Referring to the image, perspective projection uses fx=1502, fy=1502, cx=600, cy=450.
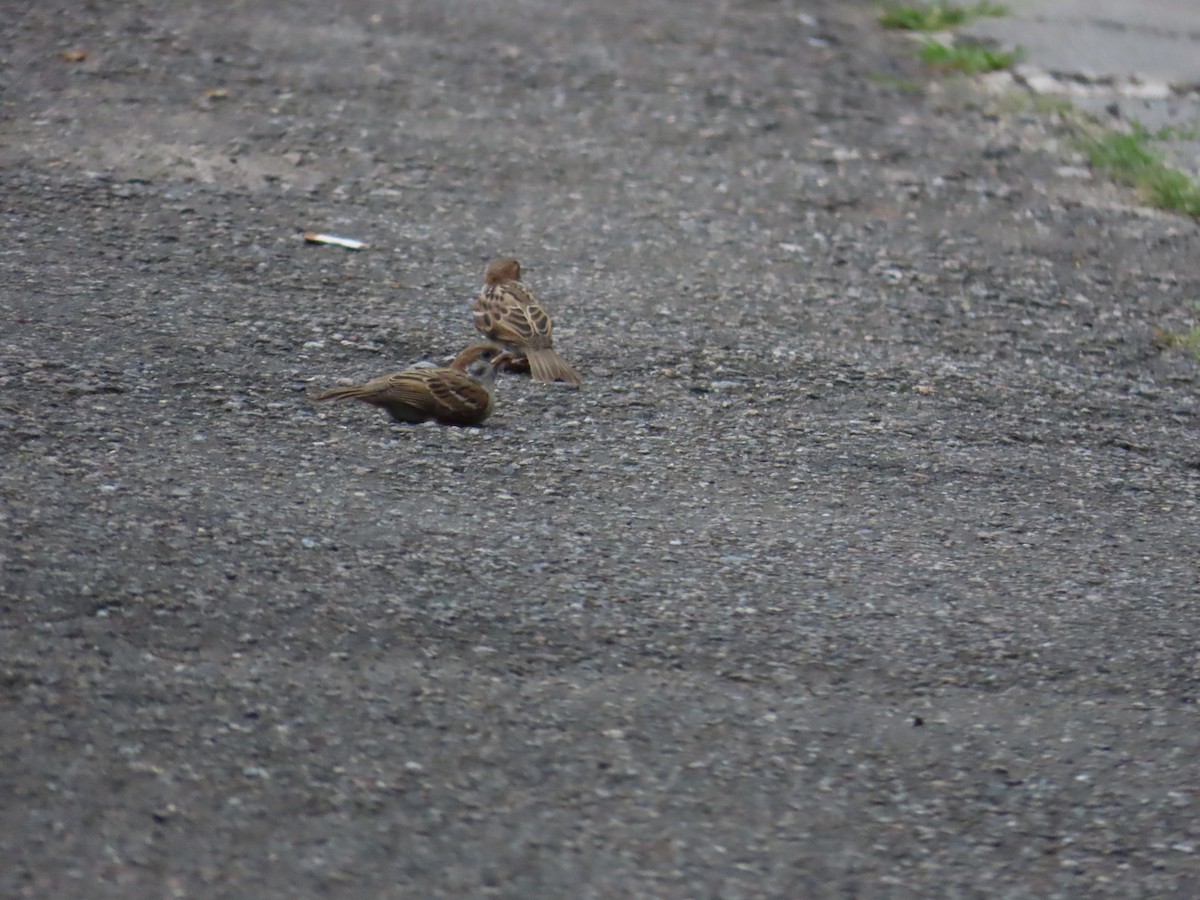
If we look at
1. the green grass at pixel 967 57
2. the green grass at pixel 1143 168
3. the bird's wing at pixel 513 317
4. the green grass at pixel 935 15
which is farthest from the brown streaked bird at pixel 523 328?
the green grass at pixel 935 15

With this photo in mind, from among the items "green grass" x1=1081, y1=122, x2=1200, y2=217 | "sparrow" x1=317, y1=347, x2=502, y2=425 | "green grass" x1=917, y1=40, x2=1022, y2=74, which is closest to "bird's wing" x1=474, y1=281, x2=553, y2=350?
"sparrow" x1=317, y1=347, x2=502, y2=425

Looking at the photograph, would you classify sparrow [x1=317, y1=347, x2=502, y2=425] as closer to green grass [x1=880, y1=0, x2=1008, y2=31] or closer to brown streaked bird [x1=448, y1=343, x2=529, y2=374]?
brown streaked bird [x1=448, y1=343, x2=529, y2=374]

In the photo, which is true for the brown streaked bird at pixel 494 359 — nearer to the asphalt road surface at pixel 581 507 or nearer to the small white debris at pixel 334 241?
the asphalt road surface at pixel 581 507

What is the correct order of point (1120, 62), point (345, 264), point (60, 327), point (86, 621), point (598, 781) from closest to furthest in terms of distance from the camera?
point (598, 781) < point (86, 621) < point (60, 327) < point (345, 264) < point (1120, 62)

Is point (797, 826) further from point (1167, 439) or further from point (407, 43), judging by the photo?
point (407, 43)

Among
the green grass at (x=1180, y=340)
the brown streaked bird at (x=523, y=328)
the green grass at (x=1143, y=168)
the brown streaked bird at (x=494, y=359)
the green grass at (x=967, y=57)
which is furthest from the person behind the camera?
the green grass at (x=967, y=57)

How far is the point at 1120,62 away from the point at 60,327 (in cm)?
703

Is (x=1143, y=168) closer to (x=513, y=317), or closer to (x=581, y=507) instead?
(x=513, y=317)

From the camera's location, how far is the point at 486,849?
9.74 ft

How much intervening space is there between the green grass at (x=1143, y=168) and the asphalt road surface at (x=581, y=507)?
133 millimetres

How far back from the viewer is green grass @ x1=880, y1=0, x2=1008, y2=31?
10.1 metres

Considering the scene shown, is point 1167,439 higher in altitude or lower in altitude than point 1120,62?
lower

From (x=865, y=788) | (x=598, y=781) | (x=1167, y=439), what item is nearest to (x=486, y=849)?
(x=598, y=781)

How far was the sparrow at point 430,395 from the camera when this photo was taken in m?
4.68
